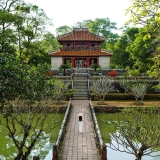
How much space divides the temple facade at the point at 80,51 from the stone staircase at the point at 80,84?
2809 mm

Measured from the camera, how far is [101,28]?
61.6 metres

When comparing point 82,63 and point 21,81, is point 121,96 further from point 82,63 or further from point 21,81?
point 21,81

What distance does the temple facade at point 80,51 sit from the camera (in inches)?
1326

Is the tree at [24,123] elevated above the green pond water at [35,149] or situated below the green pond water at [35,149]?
above

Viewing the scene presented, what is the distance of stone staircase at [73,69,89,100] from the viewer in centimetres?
2523

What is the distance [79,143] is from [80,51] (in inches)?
956

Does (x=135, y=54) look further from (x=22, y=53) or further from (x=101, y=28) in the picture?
(x=101, y=28)

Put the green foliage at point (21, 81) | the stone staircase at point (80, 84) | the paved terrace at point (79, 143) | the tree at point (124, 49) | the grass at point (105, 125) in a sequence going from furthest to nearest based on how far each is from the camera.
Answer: the tree at point (124, 49) → the stone staircase at point (80, 84) → the grass at point (105, 125) → the paved terrace at point (79, 143) → the green foliage at point (21, 81)

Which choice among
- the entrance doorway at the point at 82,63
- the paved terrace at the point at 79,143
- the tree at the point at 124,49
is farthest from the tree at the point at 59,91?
the tree at the point at 124,49

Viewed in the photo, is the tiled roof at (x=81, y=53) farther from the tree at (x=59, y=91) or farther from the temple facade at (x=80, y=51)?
the tree at (x=59, y=91)

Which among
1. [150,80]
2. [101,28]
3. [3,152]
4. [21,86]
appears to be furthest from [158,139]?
[101,28]

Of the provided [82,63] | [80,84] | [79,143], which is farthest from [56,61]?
[79,143]

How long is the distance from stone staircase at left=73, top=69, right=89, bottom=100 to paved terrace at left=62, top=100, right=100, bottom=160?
790 centimetres

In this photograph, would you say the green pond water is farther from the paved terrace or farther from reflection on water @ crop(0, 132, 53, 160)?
the paved terrace
